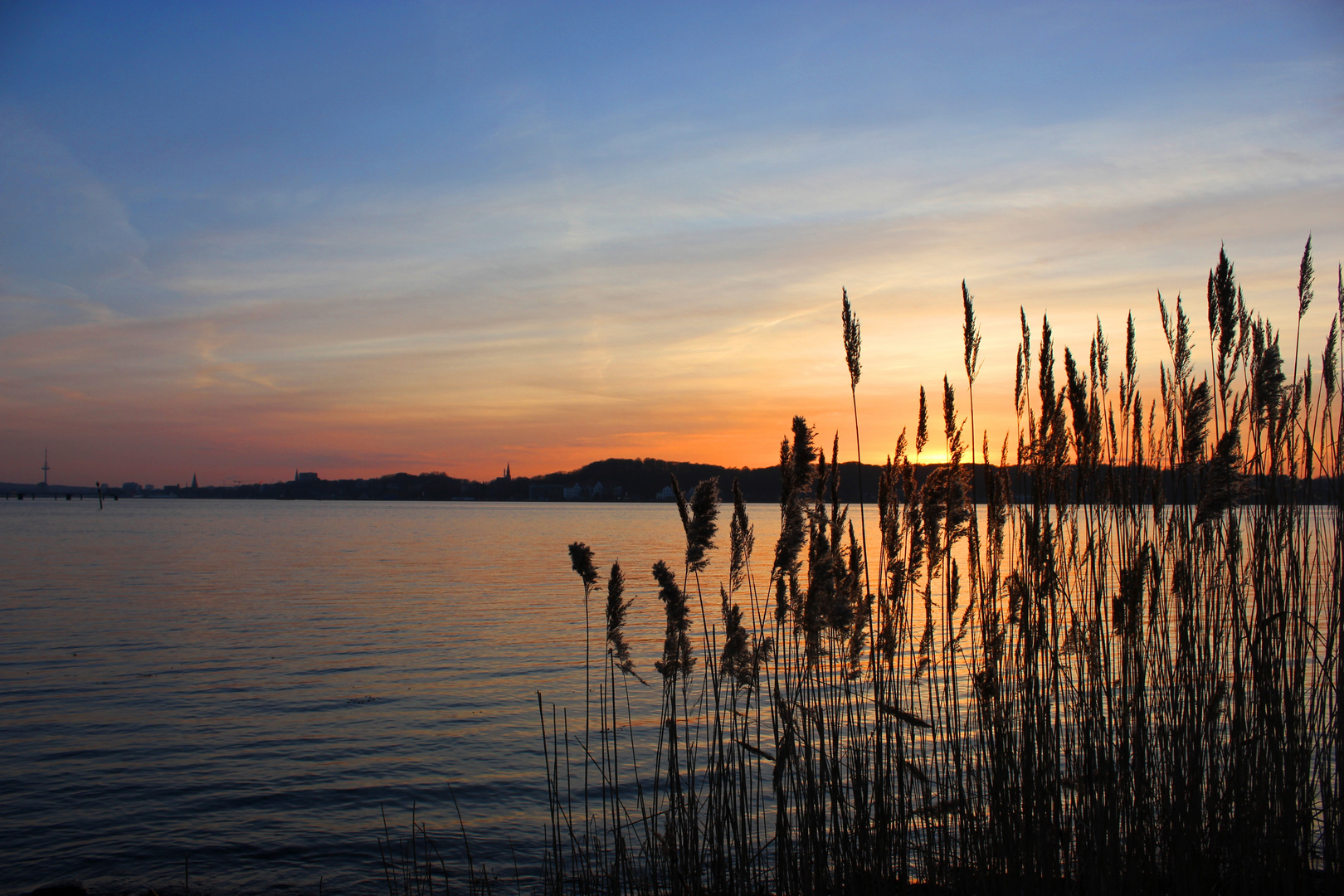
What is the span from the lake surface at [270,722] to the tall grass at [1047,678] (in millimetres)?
691

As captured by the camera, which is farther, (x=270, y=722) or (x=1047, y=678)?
(x=270, y=722)

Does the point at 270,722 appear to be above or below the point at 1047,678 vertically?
below

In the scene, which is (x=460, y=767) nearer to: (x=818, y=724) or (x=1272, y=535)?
(x=818, y=724)

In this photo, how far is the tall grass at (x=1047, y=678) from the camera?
3.45m

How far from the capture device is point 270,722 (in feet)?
39.8

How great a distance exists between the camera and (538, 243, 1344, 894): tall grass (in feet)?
11.3

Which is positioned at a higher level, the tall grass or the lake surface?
the tall grass

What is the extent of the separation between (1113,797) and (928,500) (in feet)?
5.23

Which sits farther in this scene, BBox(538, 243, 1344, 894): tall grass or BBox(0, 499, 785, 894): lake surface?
BBox(0, 499, 785, 894): lake surface

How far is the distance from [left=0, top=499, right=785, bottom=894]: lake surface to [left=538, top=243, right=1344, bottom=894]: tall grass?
691 mm

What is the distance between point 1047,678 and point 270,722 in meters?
11.9

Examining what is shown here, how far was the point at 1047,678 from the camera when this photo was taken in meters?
4.20

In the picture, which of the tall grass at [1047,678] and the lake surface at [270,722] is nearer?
the tall grass at [1047,678]

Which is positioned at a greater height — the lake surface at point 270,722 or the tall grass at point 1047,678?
the tall grass at point 1047,678
